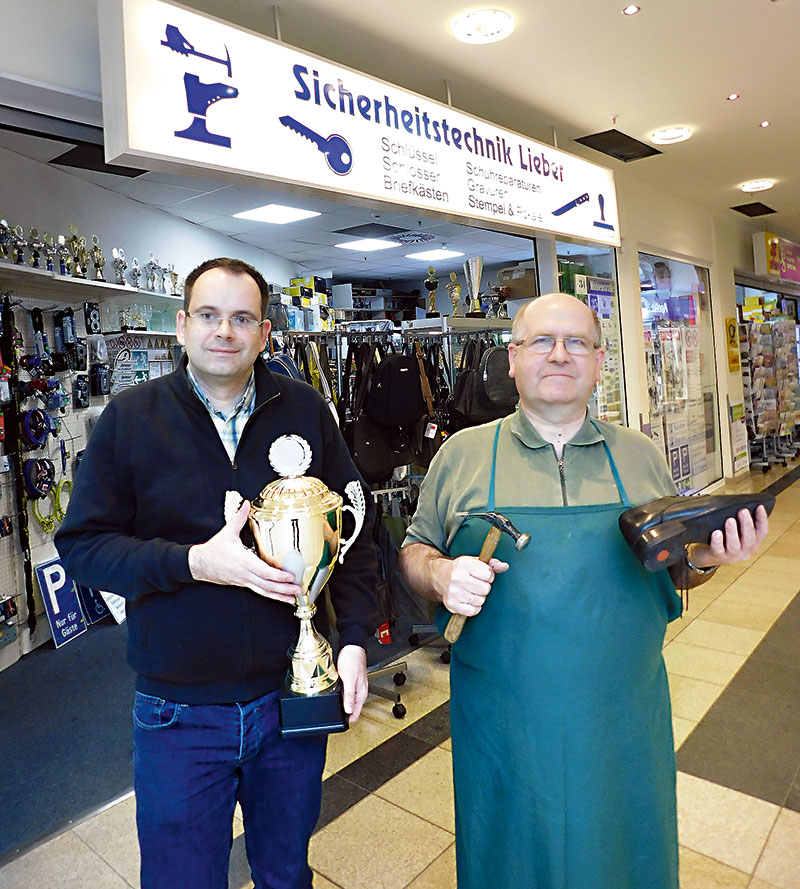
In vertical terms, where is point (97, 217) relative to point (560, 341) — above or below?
above

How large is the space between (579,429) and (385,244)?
8444mm

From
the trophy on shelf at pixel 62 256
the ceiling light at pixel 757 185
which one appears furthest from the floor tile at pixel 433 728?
the ceiling light at pixel 757 185

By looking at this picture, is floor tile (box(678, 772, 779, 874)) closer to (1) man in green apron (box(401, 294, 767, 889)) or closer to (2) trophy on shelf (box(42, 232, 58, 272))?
(1) man in green apron (box(401, 294, 767, 889))

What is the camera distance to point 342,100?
2.67m

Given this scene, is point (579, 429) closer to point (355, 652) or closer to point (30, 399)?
point (355, 652)

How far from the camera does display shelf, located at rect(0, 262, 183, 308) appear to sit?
13.3ft

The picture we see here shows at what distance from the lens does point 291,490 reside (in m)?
1.22

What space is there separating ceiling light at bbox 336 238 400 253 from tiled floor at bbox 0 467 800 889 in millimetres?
6711

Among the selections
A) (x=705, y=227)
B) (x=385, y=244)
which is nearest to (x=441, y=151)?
(x=705, y=227)

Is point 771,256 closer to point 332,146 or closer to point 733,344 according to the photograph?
point 733,344

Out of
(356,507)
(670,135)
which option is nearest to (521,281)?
(670,135)

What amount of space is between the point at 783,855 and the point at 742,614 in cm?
229

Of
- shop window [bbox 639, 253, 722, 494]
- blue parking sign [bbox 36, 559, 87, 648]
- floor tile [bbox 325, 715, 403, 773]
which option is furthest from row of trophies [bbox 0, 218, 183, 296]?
shop window [bbox 639, 253, 722, 494]

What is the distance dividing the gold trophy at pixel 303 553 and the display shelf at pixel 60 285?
3.45 meters
